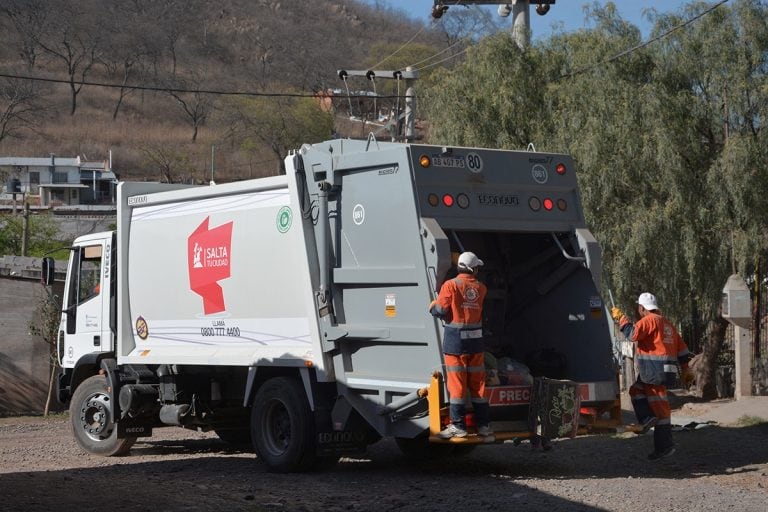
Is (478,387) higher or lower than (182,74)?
lower

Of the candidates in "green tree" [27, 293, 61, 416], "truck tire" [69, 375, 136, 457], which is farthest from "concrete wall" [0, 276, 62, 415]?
"truck tire" [69, 375, 136, 457]

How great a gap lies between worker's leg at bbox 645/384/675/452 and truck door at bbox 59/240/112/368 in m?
6.35

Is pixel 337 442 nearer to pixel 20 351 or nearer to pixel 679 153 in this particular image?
pixel 679 153

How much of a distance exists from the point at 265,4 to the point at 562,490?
140 m

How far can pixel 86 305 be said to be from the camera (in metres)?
13.5

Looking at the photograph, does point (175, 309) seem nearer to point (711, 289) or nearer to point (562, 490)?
point (562, 490)

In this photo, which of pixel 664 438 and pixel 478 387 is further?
pixel 664 438

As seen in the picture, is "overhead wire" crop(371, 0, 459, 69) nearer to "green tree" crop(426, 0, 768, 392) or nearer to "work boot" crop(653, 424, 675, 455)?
"green tree" crop(426, 0, 768, 392)

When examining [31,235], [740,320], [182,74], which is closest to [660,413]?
[740,320]

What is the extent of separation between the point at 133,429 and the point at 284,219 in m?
3.72

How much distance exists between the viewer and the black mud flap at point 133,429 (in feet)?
41.7

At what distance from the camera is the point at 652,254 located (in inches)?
675

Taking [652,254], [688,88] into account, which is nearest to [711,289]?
[652,254]

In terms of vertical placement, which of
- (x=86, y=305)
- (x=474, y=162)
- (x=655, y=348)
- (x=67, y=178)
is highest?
(x=67, y=178)
